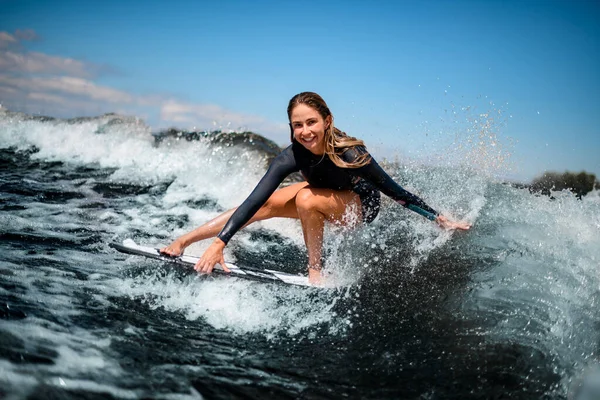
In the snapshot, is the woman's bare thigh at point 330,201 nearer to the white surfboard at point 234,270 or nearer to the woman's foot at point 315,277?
the woman's foot at point 315,277

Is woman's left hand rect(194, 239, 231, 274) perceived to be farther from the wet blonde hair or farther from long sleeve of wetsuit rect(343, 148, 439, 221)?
long sleeve of wetsuit rect(343, 148, 439, 221)

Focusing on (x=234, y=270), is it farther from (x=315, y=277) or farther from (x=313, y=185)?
(x=313, y=185)

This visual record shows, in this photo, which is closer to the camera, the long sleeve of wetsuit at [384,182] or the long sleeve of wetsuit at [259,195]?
the long sleeve of wetsuit at [259,195]

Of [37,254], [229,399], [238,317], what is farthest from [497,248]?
[37,254]

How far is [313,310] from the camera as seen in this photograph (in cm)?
360

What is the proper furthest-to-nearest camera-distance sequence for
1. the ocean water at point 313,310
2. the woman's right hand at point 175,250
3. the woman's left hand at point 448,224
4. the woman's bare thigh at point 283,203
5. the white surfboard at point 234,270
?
the woman's left hand at point 448,224 < the woman's bare thigh at point 283,203 < the woman's right hand at point 175,250 < the white surfboard at point 234,270 < the ocean water at point 313,310

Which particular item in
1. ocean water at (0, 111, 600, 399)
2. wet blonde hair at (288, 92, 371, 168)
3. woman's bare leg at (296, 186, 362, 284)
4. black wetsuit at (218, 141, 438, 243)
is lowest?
ocean water at (0, 111, 600, 399)

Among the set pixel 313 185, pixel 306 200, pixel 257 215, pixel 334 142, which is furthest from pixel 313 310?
pixel 334 142

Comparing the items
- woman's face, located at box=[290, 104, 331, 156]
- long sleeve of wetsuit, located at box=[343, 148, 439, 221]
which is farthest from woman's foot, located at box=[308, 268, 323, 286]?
woman's face, located at box=[290, 104, 331, 156]

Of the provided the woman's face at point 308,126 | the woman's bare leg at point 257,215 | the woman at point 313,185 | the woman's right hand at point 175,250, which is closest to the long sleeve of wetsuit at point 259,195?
the woman at point 313,185

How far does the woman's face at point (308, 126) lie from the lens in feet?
Answer: 12.6

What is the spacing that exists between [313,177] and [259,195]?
23.5 inches

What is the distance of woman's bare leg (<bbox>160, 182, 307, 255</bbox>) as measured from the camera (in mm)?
4242

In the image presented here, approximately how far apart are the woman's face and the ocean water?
1.14 meters
